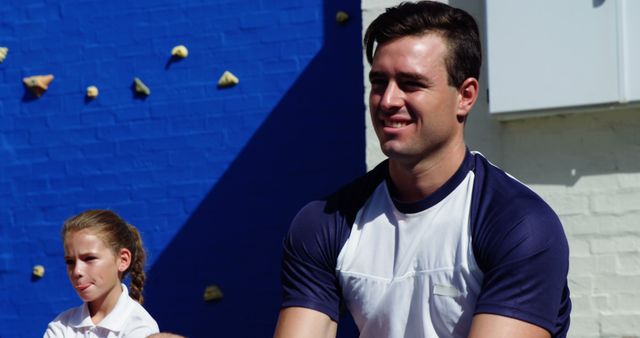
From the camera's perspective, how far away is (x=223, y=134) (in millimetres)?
5762

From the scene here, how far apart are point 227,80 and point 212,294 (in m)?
1.09

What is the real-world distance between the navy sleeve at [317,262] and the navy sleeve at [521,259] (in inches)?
14.9

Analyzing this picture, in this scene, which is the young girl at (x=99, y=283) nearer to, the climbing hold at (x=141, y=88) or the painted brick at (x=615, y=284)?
the painted brick at (x=615, y=284)

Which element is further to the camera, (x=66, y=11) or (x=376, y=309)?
(x=66, y=11)

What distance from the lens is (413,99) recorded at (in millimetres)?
2648

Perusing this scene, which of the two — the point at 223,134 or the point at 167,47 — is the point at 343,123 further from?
the point at 167,47

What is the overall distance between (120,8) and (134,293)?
7.40 feet

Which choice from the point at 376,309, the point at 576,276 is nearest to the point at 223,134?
the point at 576,276

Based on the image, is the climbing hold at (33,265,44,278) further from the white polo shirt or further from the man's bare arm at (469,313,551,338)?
the man's bare arm at (469,313,551,338)

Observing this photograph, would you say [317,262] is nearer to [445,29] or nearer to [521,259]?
[521,259]

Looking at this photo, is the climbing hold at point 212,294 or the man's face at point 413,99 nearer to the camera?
the man's face at point 413,99

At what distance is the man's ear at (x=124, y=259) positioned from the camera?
13.5 feet

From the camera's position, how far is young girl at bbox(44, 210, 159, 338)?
3906 millimetres

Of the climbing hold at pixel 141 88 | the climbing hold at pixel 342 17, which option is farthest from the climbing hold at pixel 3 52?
the climbing hold at pixel 342 17
